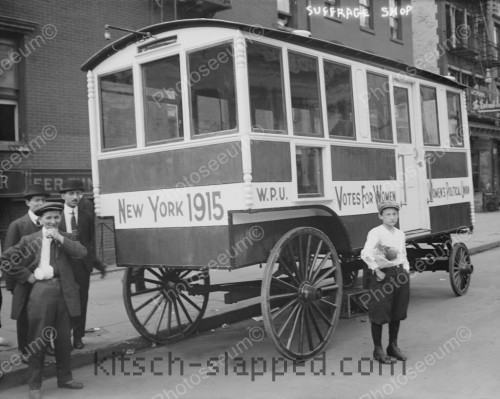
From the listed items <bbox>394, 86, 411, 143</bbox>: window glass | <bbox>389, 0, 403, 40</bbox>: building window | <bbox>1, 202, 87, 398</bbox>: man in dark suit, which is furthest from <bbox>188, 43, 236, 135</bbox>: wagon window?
<bbox>389, 0, 403, 40</bbox>: building window

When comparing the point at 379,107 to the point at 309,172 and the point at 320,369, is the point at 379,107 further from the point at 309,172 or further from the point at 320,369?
the point at 320,369

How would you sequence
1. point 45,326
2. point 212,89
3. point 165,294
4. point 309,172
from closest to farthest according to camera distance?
point 45,326, point 212,89, point 309,172, point 165,294

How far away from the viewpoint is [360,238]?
6.68 metres

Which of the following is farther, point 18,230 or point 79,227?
point 79,227

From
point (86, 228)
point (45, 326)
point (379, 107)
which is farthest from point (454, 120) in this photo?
point (45, 326)

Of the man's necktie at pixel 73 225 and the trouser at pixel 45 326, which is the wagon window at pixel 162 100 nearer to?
the man's necktie at pixel 73 225

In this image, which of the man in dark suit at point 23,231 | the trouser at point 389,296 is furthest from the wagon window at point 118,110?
the trouser at point 389,296

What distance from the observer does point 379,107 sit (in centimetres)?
721

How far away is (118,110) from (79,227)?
1.35 metres

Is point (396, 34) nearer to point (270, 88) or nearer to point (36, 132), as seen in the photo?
point (36, 132)

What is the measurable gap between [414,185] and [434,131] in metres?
1.11

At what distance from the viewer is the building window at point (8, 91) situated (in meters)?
10.5

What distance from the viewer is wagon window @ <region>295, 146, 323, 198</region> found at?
19.5 ft

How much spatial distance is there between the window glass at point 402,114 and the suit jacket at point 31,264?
4450 millimetres
